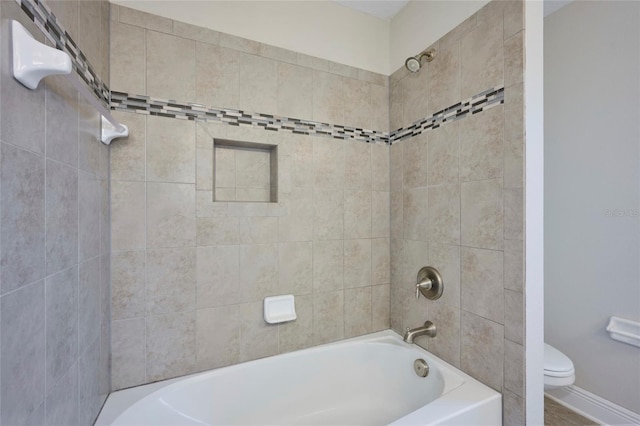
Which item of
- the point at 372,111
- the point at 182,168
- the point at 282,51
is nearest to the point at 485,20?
the point at 372,111

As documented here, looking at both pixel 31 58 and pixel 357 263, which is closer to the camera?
pixel 31 58

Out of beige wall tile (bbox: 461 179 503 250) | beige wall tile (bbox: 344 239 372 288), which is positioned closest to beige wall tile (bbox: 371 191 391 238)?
beige wall tile (bbox: 344 239 372 288)

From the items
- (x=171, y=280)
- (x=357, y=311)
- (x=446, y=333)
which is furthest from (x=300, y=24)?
(x=446, y=333)

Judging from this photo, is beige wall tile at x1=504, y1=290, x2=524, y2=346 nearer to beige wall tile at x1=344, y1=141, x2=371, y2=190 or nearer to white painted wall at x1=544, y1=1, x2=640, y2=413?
beige wall tile at x1=344, y1=141, x2=371, y2=190

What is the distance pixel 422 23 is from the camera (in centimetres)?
170

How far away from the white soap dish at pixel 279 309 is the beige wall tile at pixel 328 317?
16cm

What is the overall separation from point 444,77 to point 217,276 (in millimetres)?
1643

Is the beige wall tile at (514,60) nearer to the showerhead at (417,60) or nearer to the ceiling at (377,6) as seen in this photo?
the showerhead at (417,60)

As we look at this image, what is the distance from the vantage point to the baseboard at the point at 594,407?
66.2 inches

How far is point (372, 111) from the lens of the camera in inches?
75.4

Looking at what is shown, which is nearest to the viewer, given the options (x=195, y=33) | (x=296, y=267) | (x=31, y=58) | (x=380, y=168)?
(x=31, y=58)

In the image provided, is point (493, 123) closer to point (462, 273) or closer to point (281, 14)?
point (462, 273)

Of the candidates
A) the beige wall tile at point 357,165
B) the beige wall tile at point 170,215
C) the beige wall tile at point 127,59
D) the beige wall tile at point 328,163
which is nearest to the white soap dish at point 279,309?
the beige wall tile at point 170,215

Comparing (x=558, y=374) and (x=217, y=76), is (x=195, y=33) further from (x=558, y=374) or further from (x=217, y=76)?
(x=558, y=374)
